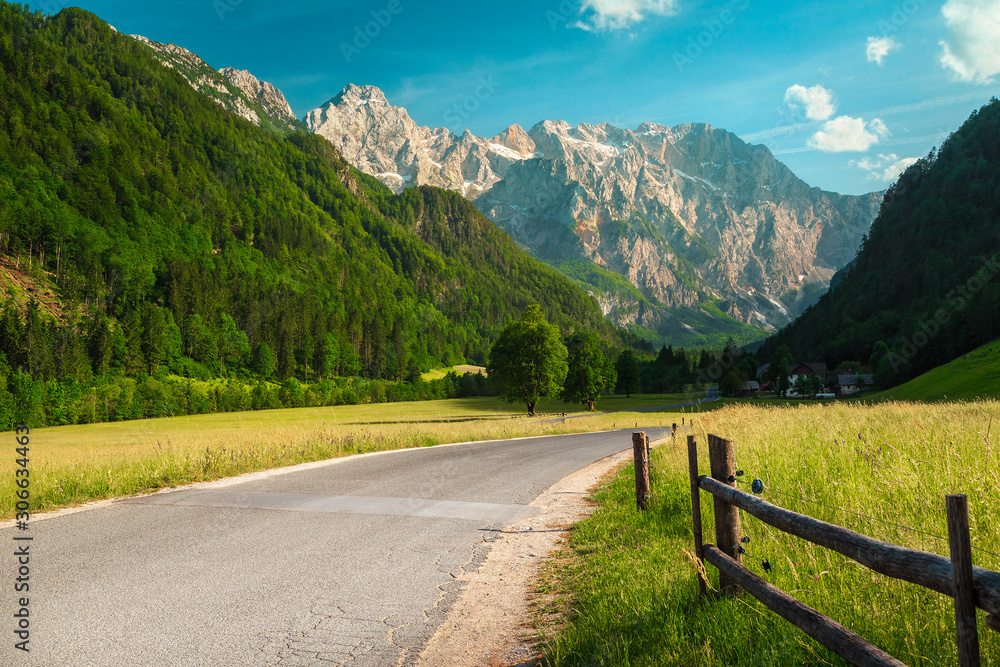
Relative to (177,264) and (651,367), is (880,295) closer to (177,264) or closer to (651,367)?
(651,367)

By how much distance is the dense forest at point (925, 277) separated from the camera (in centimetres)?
8631

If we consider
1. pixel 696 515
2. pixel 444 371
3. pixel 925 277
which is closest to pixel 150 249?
pixel 444 371

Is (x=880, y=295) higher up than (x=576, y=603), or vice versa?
(x=880, y=295)

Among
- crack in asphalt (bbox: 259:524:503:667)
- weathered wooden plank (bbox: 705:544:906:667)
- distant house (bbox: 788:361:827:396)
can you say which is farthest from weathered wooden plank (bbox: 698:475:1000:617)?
distant house (bbox: 788:361:827:396)

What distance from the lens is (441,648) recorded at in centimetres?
484

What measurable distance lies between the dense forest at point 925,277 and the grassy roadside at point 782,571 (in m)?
96.1

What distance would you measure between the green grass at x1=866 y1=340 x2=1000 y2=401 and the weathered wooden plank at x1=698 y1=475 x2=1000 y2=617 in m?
56.6

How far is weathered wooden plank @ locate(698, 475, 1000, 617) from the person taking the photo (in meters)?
2.40

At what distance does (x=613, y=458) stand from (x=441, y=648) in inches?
636

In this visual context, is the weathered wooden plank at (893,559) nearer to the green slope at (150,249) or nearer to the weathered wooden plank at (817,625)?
the weathered wooden plank at (817,625)

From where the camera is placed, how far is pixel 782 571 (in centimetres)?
550

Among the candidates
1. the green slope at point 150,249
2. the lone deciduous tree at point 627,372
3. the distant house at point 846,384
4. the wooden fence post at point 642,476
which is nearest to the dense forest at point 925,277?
the distant house at point 846,384

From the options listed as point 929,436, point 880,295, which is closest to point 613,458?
point 929,436

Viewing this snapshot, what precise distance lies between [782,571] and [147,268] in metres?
151
